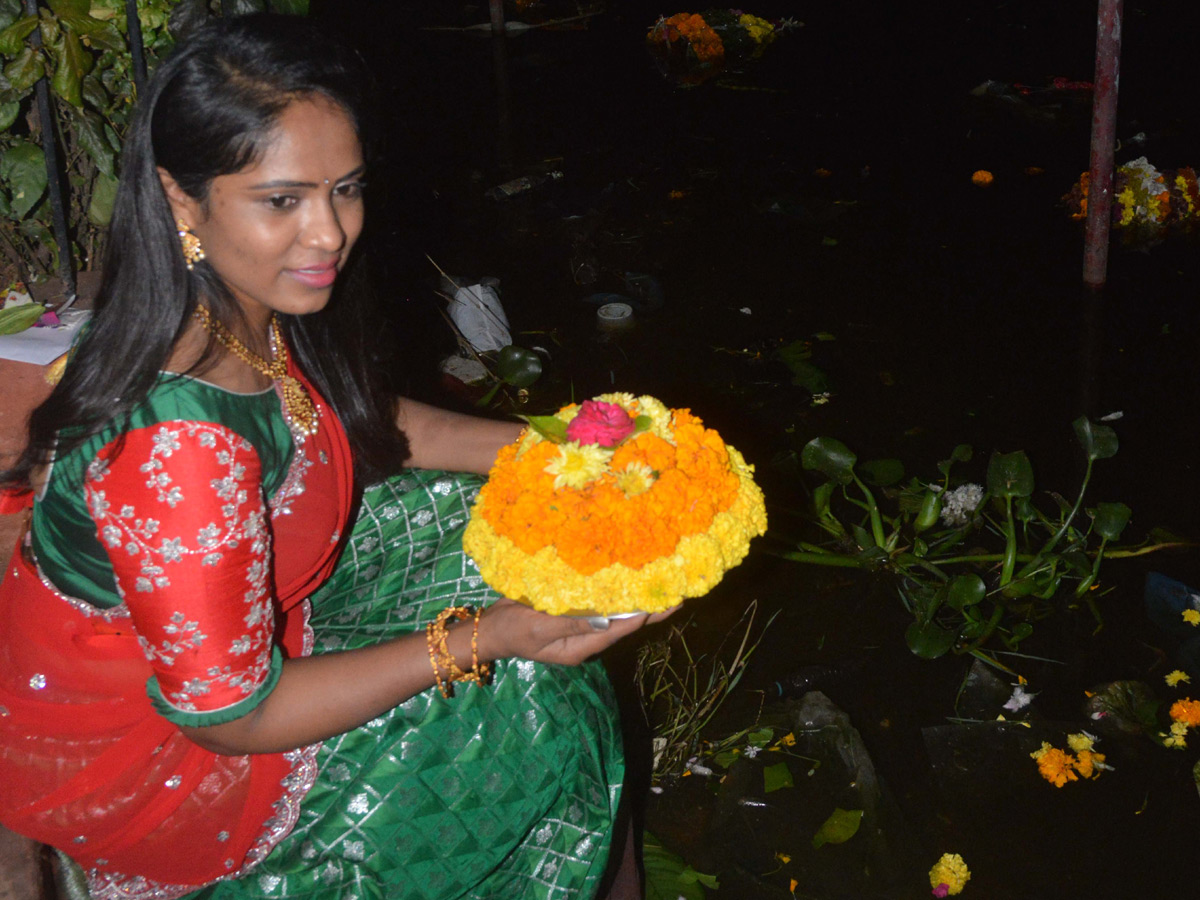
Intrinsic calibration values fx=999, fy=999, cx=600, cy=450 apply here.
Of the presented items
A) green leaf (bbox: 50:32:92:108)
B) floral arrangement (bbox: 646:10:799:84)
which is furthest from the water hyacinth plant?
floral arrangement (bbox: 646:10:799:84)

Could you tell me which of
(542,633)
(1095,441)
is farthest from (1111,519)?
(542,633)

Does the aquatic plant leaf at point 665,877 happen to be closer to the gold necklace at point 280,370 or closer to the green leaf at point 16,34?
the gold necklace at point 280,370

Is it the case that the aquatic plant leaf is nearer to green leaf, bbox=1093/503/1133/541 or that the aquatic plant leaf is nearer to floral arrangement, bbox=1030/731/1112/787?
floral arrangement, bbox=1030/731/1112/787

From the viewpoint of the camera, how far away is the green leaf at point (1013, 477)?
3135 mm

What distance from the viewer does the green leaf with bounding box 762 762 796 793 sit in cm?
269

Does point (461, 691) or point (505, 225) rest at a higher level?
point (461, 691)

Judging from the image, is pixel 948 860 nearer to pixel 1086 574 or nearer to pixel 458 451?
pixel 1086 574

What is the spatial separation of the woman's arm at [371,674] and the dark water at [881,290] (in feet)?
2.87

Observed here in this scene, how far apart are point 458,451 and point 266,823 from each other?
0.91 metres

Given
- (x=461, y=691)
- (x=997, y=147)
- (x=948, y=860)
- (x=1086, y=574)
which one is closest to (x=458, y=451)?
(x=461, y=691)

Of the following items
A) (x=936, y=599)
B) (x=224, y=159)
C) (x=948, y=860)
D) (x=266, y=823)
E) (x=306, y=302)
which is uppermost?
(x=224, y=159)

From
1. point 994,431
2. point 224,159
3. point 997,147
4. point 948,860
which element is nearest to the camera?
point 224,159

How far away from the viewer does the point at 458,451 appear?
7.61 ft

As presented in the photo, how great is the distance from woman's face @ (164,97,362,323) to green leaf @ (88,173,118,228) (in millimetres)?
1501
